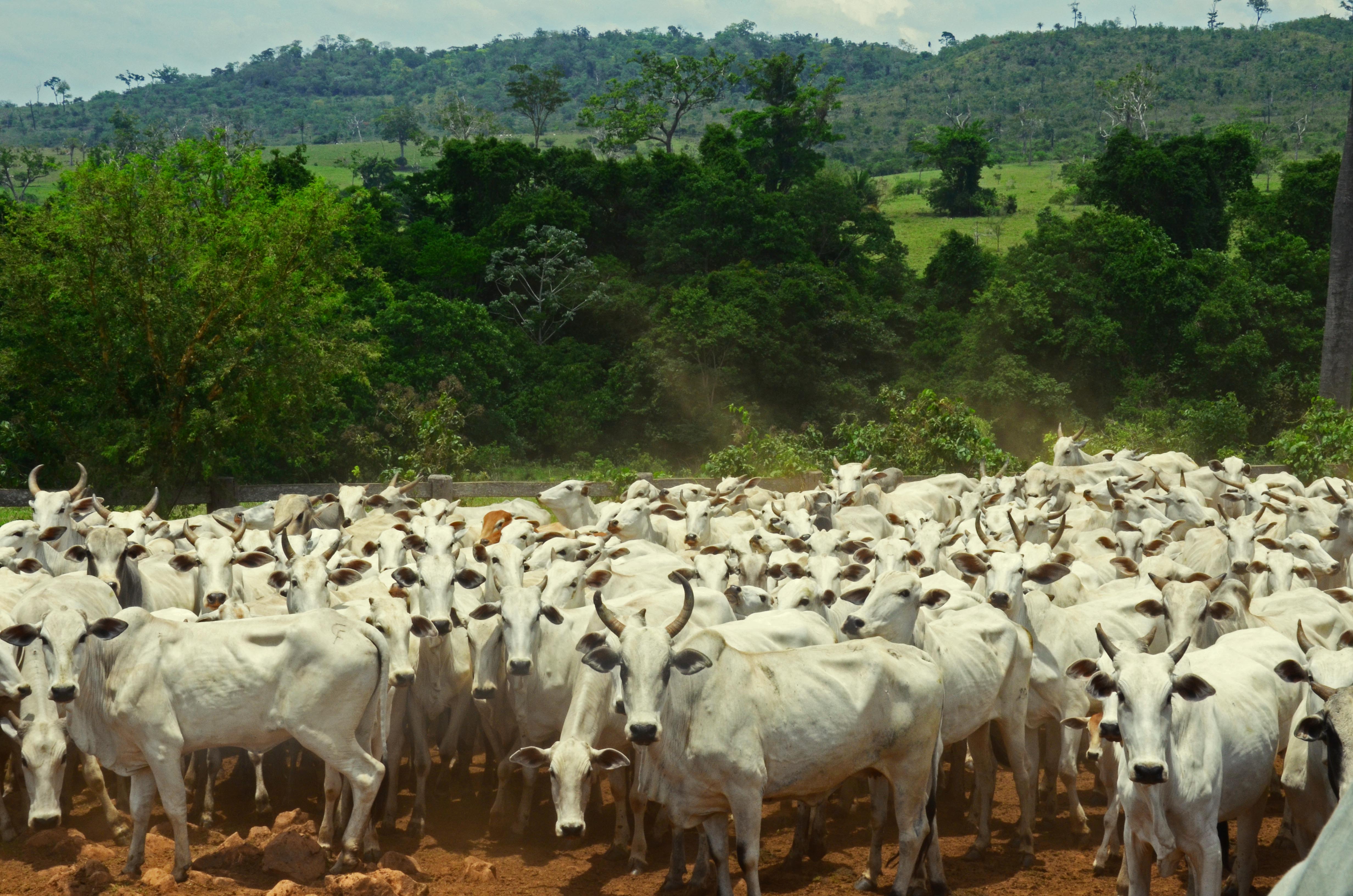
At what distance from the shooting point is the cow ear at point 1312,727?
654 cm

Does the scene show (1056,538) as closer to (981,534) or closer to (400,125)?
(981,534)

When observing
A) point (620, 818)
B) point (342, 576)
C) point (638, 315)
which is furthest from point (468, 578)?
point (638, 315)

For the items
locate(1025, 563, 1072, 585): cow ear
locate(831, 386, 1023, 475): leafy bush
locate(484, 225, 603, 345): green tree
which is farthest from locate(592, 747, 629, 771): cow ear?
locate(484, 225, 603, 345): green tree

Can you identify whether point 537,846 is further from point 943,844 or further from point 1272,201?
point 1272,201

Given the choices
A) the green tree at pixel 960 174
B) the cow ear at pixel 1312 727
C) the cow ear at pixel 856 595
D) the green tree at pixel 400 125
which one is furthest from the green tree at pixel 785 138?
the green tree at pixel 400 125

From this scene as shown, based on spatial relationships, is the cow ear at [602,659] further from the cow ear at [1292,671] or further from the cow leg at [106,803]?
the cow leg at [106,803]

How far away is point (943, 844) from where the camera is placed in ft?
28.2

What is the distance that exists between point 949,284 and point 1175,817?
3604 cm

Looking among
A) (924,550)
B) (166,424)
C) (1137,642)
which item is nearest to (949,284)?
(166,424)

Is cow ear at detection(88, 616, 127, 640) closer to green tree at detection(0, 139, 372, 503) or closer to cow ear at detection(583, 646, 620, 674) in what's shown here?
cow ear at detection(583, 646, 620, 674)

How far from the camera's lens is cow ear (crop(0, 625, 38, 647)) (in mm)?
7594

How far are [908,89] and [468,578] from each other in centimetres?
12819

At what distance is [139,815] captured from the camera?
7.68m

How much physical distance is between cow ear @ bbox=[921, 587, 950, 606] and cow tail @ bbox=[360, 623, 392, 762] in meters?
3.43
